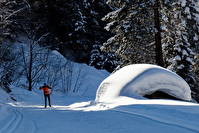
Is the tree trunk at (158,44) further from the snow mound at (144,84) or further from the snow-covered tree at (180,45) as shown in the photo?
the snow mound at (144,84)

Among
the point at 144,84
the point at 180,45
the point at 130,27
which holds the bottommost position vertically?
the point at 144,84

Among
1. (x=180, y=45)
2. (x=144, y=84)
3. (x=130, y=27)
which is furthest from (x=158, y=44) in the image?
(x=144, y=84)

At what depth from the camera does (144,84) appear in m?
9.12

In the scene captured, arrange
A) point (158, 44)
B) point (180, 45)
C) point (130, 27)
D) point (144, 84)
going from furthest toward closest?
point (180, 45)
point (158, 44)
point (130, 27)
point (144, 84)

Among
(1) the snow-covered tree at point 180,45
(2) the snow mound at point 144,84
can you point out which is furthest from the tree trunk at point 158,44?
(2) the snow mound at point 144,84

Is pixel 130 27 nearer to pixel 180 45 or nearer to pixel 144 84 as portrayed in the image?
pixel 180 45

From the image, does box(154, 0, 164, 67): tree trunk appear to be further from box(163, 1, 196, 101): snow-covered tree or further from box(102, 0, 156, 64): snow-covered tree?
box(163, 1, 196, 101): snow-covered tree

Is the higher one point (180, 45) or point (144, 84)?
point (180, 45)

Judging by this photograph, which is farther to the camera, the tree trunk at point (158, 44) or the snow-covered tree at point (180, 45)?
the snow-covered tree at point (180, 45)

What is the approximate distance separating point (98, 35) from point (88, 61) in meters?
4.35

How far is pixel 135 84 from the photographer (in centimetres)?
902

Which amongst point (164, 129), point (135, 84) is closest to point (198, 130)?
point (164, 129)

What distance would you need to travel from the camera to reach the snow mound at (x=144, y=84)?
9.02 m

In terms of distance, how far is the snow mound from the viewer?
902cm
